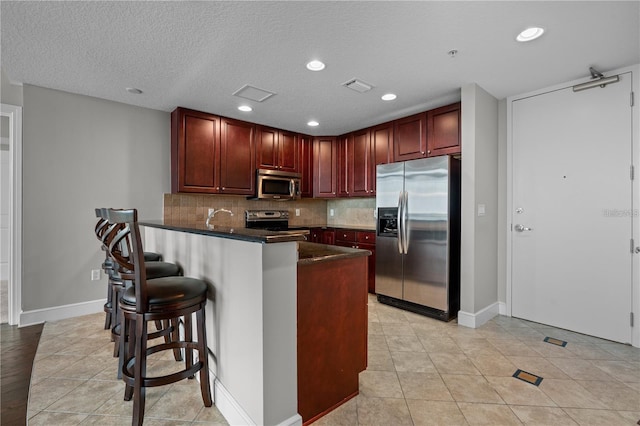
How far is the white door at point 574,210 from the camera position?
2645 millimetres

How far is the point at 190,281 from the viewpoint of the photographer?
174cm

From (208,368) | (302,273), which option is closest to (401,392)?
(302,273)

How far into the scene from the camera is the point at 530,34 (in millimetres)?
2090

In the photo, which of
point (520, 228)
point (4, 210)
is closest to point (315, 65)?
point (520, 228)

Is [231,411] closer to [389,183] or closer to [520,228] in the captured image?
[389,183]

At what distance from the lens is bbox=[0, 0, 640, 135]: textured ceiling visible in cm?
185

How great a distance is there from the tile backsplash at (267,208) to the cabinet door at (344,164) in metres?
0.47

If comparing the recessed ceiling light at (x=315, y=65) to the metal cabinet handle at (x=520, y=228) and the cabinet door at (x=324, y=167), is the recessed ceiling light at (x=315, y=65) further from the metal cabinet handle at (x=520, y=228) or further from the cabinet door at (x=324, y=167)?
the metal cabinet handle at (x=520, y=228)

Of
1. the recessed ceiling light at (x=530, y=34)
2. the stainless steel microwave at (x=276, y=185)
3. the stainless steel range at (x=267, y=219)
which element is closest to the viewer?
the recessed ceiling light at (x=530, y=34)

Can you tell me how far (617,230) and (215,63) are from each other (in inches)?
148

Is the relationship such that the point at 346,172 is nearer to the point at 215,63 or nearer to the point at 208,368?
the point at 215,63

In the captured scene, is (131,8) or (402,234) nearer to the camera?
(131,8)

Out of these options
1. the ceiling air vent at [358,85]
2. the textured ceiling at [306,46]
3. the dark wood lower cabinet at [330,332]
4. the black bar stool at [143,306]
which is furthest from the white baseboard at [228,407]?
the ceiling air vent at [358,85]

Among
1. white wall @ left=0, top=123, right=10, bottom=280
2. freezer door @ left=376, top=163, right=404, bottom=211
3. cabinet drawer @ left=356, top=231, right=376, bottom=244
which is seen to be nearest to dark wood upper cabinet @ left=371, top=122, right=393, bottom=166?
freezer door @ left=376, top=163, right=404, bottom=211
